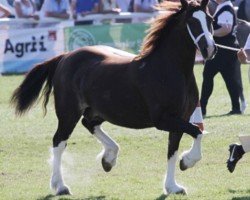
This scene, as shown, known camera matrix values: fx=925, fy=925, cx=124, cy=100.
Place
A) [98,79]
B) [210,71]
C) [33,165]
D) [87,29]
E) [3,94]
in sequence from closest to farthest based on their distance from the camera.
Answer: [98,79], [33,165], [210,71], [3,94], [87,29]

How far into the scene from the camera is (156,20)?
9.55 m

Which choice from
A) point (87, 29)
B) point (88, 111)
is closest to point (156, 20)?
point (88, 111)

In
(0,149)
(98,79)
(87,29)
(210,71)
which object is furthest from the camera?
(87,29)

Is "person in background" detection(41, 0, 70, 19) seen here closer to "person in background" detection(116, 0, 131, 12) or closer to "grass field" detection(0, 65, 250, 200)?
"person in background" detection(116, 0, 131, 12)

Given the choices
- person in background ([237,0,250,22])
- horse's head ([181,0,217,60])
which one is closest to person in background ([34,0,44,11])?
person in background ([237,0,250,22])

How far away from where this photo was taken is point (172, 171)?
9.49 m

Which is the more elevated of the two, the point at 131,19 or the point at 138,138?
the point at 138,138

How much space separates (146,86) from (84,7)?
15849 mm

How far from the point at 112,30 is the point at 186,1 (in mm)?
14599

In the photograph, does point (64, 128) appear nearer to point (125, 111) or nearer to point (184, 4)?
point (125, 111)

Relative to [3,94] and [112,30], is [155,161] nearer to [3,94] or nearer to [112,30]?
[3,94]

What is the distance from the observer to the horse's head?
29.3 feet

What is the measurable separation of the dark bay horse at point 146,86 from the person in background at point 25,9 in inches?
534

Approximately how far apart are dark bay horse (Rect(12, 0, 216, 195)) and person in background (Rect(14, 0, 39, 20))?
44.5 feet
